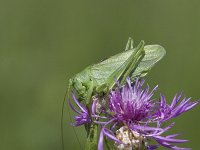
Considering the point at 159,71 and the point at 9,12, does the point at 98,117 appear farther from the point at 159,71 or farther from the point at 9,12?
the point at 9,12

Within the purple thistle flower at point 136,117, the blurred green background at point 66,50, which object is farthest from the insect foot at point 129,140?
the blurred green background at point 66,50

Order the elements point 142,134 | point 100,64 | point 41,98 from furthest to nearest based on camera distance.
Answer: point 41,98
point 100,64
point 142,134

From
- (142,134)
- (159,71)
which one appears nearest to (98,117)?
(142,134)

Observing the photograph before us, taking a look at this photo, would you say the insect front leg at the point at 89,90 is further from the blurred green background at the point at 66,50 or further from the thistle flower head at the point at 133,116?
the blurred green background at the point at 66,50

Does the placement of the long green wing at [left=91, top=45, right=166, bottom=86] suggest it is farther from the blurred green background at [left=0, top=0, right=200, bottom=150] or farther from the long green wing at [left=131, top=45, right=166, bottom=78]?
the blurred green background at [left=0, top=0, right=200, bottom=150]

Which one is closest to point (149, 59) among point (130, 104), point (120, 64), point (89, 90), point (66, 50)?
point (120, 64)

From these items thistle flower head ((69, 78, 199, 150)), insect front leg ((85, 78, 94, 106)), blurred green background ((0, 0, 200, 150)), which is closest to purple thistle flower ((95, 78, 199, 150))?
thistle flower head ((69, 78, 199, 150))
